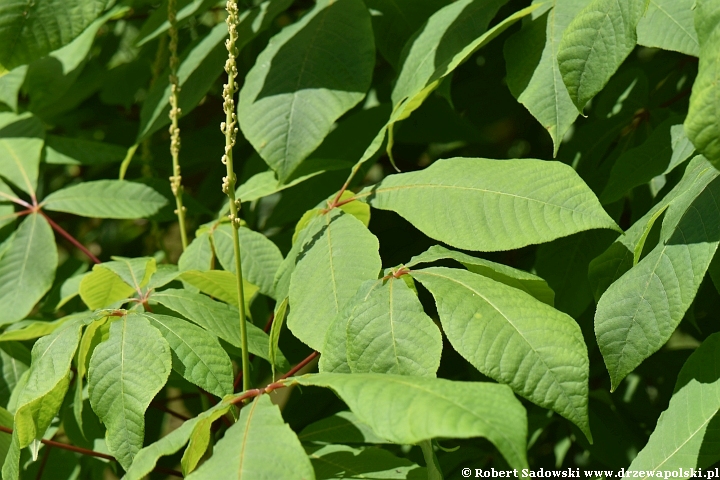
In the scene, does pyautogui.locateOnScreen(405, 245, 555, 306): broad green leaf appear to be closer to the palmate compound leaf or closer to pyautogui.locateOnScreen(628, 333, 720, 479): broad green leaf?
pyautogui.locateOnScreen(628, 333, 720, 479): broad green leaf

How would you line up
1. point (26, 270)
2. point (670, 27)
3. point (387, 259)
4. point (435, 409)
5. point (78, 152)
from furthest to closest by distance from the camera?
point (78, 152)
point (387, 259)
point (26, 270)
point (670, 27)
point (435, 409)

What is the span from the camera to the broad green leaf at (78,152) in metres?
1.77

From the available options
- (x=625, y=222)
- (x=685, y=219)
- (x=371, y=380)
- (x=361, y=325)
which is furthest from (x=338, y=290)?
(x=625, y=222)

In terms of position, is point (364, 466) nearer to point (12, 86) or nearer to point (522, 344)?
point (522, 344)

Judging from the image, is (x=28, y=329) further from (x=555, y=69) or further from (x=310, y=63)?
(x=555, y=69)

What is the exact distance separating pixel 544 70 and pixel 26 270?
1112 mm

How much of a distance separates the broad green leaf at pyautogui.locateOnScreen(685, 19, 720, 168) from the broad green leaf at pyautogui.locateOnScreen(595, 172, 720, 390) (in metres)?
0.20

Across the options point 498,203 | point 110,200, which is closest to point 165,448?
point 498,203

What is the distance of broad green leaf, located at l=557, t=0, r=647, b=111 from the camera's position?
1.03 meters

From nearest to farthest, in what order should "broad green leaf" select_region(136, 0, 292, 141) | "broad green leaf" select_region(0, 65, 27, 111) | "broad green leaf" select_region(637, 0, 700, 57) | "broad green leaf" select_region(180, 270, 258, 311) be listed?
1. "broad green leaf" select_region(637, 0, 700, 57)
2. "broad green leaf" select_region(180, 270, 258, 311)
3. "broad green leaf" select_region(136, 0, 292, 141)
4. "broad green leaf" select_region(0, 65, 27, 111)

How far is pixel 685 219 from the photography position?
3.22ft

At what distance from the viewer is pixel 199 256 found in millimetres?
1396

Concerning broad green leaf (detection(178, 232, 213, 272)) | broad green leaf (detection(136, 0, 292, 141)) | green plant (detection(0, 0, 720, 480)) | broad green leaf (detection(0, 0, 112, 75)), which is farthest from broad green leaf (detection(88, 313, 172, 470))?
broad green leaf (detection(136, 0, 292, 141))

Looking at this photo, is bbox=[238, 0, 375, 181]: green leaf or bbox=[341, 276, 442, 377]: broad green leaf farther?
bbox=[238, 0, 375, 181]: green leaf
